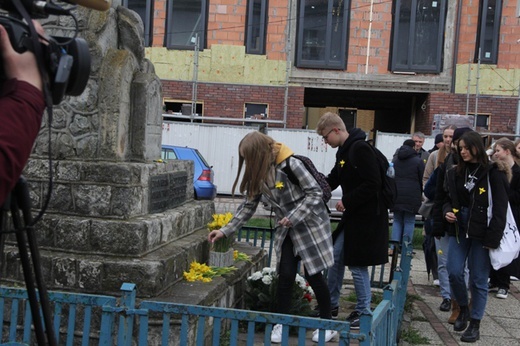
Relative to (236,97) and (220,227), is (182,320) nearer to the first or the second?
(220,227)

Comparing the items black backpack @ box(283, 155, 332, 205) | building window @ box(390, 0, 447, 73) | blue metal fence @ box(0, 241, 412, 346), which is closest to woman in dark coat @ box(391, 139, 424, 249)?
black backpack @ box(283, 155, 332, 205)

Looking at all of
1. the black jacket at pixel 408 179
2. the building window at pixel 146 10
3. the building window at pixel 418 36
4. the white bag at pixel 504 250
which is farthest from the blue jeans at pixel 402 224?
the building window at pixel 146 10

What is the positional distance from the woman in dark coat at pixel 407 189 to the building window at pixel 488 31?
38.9 feet

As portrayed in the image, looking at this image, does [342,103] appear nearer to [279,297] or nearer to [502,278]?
[502,278]

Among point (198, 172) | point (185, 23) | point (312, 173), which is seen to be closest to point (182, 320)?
point (312, 173)

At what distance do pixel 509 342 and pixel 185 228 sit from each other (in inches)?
120

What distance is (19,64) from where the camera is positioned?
5.40 feet

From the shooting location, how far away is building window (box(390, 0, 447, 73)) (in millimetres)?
20016

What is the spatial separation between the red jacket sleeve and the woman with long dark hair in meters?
4.82

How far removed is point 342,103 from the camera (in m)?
23.2

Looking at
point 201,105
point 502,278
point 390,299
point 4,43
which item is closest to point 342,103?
point 201,105

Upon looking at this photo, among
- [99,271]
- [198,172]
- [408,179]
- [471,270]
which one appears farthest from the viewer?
[198,172]

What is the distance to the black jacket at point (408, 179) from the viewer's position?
8859 millimetres

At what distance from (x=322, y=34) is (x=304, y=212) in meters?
16.0
